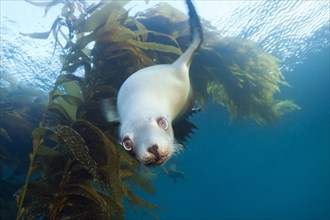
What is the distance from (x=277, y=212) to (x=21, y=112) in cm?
13881

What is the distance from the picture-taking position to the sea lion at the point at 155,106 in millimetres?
1172

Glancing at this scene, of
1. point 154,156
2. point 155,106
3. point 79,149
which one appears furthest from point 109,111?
point 154,156

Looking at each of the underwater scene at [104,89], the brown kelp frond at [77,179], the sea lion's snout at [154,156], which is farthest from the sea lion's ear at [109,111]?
the sea lion's snout at [154,156]

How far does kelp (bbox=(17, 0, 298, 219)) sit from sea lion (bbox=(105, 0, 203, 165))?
0.79m

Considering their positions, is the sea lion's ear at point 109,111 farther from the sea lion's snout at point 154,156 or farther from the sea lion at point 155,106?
the sea lion's snout at point 154,156

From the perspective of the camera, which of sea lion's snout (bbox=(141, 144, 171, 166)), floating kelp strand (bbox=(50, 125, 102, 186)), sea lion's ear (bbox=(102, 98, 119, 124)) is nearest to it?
sea lion's snout (bbox=(141, 144, 171, 166))

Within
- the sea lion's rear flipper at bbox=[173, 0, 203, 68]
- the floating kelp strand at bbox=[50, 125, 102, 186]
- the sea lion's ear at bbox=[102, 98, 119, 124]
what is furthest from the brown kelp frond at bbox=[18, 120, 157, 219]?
the sea lion's rear flipper at bbox=[173, 0, 203, 68]

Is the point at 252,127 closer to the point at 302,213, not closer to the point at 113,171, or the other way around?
the point at 113,171

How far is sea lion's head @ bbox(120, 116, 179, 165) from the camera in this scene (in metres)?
1.15

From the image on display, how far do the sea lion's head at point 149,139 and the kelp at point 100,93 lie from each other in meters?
1.00

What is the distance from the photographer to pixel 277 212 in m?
125

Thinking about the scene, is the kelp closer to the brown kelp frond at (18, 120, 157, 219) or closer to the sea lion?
the brown kelp frond at (18, 120, 157, 219)

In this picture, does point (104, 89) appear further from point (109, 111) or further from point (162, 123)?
point (162, 123)

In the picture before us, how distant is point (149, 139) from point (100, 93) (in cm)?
186
